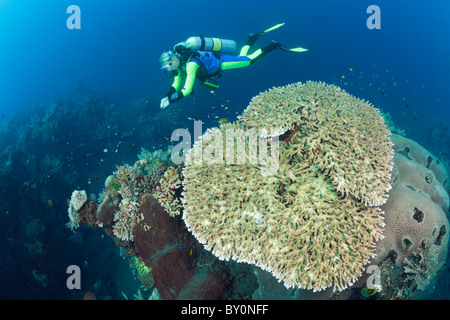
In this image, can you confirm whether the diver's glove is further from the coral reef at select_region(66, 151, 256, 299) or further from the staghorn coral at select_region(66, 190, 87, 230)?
the staghorn coral at select_region(66, 190, 87, 230)

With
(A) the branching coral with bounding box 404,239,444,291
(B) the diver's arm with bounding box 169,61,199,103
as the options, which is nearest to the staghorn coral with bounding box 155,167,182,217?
(B) the diver's arm with bounding box 169,61,199,103

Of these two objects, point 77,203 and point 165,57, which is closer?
point 77,203

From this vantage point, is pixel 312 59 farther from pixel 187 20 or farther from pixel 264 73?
pixel 187 20

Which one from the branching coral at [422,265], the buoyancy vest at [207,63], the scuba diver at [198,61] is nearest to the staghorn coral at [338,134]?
the branching coral at [422,265]

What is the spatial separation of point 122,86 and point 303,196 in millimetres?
44291

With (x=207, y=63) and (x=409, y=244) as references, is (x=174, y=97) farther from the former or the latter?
(x=409, y=244)

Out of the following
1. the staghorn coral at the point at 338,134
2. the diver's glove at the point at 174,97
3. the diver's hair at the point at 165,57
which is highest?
the diver's hair at the point at 165,57

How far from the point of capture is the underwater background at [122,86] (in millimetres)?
9023

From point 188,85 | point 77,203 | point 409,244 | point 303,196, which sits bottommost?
point 409,244

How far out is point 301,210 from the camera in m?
3.17

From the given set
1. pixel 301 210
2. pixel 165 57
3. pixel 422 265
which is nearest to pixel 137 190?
pixel 165 57

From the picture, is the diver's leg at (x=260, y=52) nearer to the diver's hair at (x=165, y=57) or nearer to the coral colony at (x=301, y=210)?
the diver's hair at (x=165, y=57)

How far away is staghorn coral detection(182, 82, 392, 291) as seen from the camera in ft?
10.4

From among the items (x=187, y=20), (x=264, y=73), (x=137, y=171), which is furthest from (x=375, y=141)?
(x=187, y=20)
